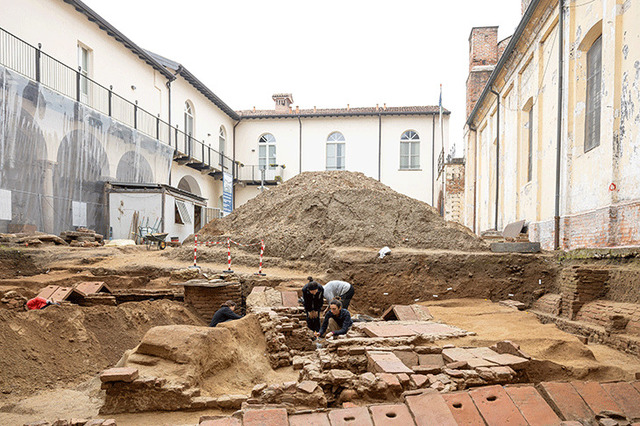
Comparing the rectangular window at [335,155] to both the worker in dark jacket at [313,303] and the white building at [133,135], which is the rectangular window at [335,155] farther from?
the worker in dark jacket at [313,303]

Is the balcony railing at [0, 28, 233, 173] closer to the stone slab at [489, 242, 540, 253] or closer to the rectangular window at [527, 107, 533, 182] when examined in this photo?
the stone slab at [489, 242, 540, 253]

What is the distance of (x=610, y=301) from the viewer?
7.55 metres

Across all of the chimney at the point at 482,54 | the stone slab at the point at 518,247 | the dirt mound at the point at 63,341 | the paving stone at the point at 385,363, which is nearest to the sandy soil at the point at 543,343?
the paving stone at the point at 385,363

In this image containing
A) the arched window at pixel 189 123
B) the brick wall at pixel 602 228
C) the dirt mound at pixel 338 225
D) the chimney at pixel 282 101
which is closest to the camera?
the brick wall at pixel 602 228

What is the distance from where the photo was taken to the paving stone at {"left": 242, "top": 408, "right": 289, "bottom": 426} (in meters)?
3.34

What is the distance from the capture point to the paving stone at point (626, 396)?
387 centimetres

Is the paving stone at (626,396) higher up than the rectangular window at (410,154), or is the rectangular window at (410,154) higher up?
the rectangular window at (410,154)

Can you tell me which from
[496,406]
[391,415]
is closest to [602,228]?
[496,406]

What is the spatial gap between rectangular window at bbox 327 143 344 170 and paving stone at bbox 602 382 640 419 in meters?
28.3

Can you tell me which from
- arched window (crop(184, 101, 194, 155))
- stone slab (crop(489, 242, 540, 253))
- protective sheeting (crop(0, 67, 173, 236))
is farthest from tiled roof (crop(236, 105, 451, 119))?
stone slab (crop(489, 242, 540, 253))

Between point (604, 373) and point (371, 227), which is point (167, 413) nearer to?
point (604, 373)

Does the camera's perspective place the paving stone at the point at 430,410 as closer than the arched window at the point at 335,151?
Yes

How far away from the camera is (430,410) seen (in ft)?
11.8

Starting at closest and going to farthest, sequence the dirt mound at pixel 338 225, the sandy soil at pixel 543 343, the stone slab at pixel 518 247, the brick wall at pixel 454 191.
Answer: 1. the sandy soil at pixel 543 343
2. the stone slab at pixel 518 247
3. the dirt mound at pixel 338 225
4. the brick wall at pixel 454 191
